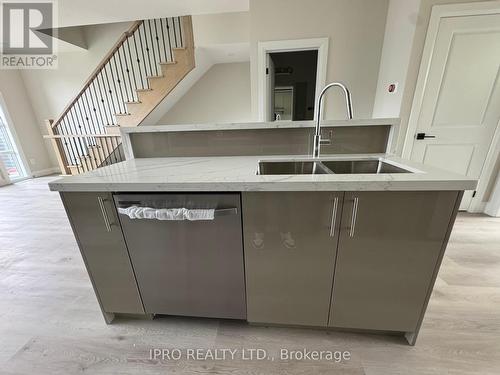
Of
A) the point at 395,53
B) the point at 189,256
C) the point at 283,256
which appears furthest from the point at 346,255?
the point at 395,53

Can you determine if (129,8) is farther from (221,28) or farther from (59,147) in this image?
(59,147)

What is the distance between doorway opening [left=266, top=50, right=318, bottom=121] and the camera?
184 inches

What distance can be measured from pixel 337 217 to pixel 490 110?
267 centimetres

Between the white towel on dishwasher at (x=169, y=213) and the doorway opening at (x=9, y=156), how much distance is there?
5.53 meters

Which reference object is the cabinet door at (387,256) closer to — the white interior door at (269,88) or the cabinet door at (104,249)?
the cabinet door at (104,249)

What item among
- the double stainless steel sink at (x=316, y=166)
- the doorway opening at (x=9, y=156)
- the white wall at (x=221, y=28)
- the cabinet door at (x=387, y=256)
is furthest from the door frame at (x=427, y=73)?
the doorway opening at (x=9, y=156)

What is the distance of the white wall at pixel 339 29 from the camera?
2598mm

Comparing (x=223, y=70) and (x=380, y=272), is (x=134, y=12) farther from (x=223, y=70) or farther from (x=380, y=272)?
(x=380, y=272)

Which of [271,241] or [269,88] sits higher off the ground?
[269,88]

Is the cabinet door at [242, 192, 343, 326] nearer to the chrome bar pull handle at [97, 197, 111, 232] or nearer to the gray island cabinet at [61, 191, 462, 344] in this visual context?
the gray island cabinet at [61, 191, 462, 344]

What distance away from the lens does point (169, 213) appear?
0.93 metres

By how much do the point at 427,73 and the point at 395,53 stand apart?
45cm

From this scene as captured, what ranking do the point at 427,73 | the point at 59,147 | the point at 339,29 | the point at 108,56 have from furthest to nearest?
the point at 59,147 → the point at 108,56 → the point at 339,29 → the point at 427,73

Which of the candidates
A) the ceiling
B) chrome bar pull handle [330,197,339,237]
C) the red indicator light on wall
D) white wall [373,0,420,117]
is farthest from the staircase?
chrome bar pull handle [330,197,339,237]
